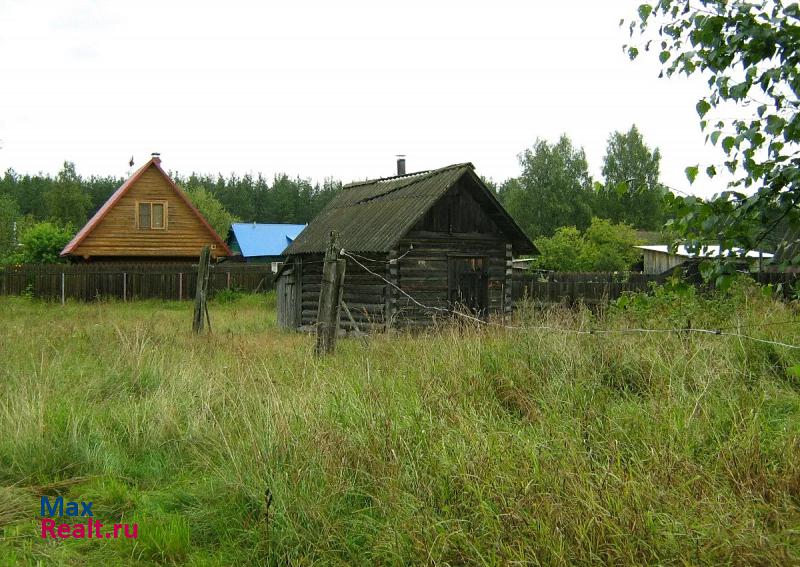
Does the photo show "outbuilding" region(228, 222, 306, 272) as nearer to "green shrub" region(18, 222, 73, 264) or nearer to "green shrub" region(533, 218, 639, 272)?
"green shrub" region(18, 222, 73, 264)

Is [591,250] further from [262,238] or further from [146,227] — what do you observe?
[146,227]

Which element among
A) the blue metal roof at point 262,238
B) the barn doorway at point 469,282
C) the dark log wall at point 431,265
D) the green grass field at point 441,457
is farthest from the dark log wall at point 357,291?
the blue metal roof at point 262,238

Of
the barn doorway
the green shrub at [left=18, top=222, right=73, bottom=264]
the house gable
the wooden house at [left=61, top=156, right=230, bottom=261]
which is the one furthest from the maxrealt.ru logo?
the green shrub at [left=18, top=222, right=73, bottom=264]

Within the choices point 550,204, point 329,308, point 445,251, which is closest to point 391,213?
point 445,251

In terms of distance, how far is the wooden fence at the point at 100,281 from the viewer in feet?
94.5

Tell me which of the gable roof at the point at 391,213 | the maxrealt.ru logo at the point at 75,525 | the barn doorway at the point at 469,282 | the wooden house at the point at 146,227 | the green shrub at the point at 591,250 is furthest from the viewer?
the green shrub at the point at 591,250

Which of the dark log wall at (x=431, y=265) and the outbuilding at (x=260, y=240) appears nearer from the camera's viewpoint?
the dark log wall at (x=431, y=265)

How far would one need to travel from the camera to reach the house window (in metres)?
32.4

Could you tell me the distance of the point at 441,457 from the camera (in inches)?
157

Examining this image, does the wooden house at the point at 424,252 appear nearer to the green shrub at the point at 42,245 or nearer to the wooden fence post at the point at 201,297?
the wooden fence post at the point at 201,297

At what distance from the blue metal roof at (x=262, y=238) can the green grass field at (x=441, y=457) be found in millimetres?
45112

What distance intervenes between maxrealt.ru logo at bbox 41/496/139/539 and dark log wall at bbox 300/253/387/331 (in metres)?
11.0

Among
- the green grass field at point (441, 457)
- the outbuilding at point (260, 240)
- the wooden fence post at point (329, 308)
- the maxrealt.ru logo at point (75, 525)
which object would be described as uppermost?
the outbuilding at point (260, 240)

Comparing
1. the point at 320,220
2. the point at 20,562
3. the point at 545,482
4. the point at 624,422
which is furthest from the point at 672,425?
the point at 320,220
